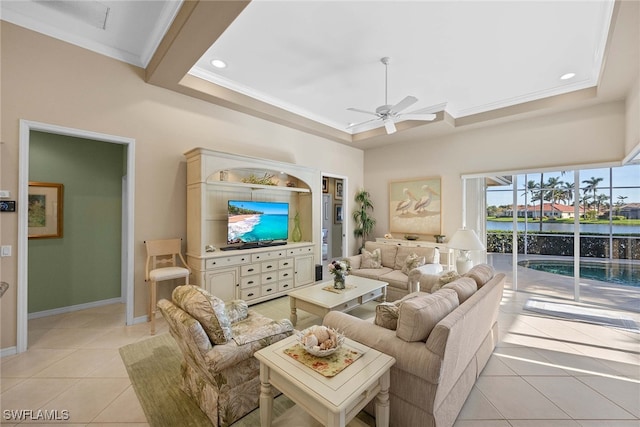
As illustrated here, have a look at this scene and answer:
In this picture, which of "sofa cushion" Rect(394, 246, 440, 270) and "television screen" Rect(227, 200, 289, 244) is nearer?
"television screen" Rect(227, 200, 289, 244)

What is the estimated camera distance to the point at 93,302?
4.01 meters

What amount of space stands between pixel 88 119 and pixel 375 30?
3.46 meters

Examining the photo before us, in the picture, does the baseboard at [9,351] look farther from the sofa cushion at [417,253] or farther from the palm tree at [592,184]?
the palm tree at [592,184]

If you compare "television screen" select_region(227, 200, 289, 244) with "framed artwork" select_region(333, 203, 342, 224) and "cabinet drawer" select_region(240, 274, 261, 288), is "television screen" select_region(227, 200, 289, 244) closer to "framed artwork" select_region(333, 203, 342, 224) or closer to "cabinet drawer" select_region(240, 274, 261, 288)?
"cabinet drawer" select_region(240, 274, 261, 288)

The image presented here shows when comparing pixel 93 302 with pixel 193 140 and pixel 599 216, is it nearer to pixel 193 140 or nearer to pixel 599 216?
pixel 193 140

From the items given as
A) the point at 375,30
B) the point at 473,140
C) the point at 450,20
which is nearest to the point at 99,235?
the point at 375,30

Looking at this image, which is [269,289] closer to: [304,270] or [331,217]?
[304,270]

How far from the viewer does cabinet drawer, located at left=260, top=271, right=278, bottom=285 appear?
4.36 metres

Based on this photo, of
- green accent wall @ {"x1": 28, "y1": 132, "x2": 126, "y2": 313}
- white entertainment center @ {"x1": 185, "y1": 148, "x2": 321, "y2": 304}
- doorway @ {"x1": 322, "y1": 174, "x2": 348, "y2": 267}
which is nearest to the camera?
green accent wall @ {"x1": 28, "y1": 132, "x2": 126, "y2": 313}

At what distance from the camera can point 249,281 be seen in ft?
13.7

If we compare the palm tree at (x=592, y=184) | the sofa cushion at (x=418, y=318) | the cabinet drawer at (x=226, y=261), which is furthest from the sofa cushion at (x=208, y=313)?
the palm tree at (x=592, y=184)

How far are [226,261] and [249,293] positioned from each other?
67 centimetres

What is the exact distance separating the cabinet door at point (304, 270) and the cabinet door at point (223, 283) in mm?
1240

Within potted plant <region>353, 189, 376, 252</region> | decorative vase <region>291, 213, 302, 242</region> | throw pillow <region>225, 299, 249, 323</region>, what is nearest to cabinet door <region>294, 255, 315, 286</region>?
decorative vase <region>291, 213, 302, 242</region>
